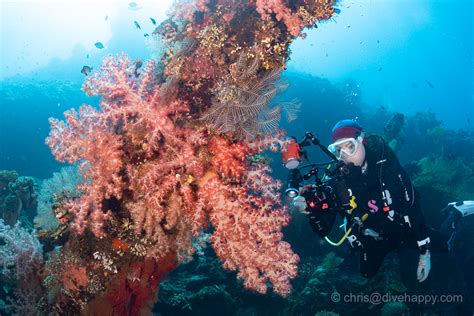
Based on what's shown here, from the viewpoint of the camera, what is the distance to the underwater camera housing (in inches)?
140

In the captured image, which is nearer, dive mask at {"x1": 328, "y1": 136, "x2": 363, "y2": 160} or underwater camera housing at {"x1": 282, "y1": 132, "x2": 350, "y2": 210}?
underwater camera housing at {"x1": 282, "y1": 132, "x2": 350, "y2": 210}

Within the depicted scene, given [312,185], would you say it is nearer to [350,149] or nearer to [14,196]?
[350,149]

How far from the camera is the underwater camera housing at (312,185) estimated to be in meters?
3.55

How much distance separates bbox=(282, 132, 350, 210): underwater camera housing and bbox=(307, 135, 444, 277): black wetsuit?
2.28 ft

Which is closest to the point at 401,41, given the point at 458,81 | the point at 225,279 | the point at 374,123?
the point at 458,81

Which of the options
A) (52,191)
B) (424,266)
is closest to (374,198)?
(424,266)

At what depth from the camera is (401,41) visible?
105m

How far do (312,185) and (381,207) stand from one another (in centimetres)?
190

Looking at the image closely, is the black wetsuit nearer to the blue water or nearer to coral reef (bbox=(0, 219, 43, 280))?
the blue water

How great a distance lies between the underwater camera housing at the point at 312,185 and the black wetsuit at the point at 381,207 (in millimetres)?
696

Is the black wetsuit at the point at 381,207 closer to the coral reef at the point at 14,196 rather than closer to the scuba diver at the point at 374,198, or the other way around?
the scuba diver at the point at 374,198

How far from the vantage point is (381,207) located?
5215mm

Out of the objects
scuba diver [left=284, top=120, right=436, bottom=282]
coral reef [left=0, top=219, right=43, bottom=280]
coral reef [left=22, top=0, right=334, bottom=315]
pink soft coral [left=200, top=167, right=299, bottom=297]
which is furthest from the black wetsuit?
coral reef [left=0, top=219, right=43, bottom=280]

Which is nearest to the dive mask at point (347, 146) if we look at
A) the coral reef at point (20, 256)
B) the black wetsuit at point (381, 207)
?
the black wetsuit at point (381, 207)
